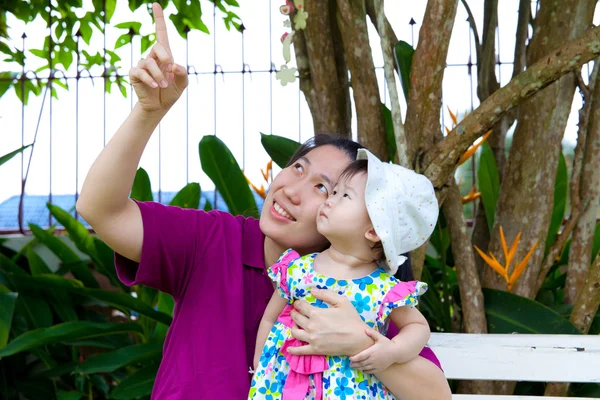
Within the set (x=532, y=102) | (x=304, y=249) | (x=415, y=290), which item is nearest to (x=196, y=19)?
(x=532, y=102)

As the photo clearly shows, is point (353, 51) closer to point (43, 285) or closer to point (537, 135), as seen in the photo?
point (537, 135)

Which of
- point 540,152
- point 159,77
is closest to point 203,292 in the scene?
point 159,77

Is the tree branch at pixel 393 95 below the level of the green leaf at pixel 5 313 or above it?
above

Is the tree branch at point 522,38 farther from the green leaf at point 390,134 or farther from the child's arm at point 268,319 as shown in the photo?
the child's arm at point 268,319

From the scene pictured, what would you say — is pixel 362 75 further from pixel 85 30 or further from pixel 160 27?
pixel 85 30

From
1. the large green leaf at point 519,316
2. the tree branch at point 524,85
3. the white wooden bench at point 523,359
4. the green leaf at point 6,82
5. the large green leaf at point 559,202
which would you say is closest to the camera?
the white wooden bench at point 523,359

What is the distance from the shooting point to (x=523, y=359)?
194 centimetres

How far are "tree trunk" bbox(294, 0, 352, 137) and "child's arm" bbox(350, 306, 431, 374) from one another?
3.95 ft

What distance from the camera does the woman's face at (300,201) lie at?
5.14ft

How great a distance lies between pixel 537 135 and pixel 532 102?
119 millimetres

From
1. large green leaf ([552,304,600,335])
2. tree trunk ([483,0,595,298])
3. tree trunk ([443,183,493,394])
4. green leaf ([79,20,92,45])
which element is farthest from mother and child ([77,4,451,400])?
green leaf ([79,20,92,45])

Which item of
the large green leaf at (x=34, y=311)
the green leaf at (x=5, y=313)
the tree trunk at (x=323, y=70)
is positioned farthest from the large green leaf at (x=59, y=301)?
the tree trunk at (x=323, y=70)

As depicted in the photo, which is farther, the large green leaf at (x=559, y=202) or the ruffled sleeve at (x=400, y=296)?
the large green leaf at (x=559, y=202)

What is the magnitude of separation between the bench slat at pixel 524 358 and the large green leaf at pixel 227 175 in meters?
1.13
